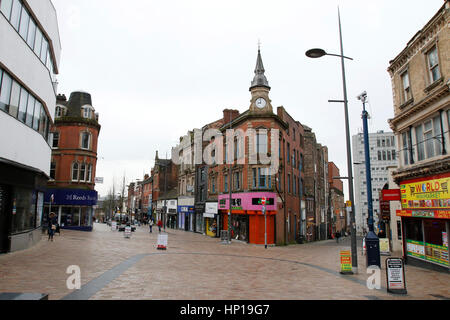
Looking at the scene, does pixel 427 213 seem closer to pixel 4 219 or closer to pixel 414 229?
pixel 414 229

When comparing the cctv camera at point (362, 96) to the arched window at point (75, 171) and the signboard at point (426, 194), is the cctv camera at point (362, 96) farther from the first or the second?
the arched window at point (75, 171)

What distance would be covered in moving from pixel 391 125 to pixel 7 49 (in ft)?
65.2

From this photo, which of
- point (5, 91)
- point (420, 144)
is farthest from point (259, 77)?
point (5, 91)

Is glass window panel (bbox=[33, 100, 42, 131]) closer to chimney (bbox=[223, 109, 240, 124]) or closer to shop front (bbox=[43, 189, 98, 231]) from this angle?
shop front (bbox=[43, 189, 98, 231])

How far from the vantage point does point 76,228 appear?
109ft

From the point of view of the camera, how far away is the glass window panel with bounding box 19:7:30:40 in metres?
14.9

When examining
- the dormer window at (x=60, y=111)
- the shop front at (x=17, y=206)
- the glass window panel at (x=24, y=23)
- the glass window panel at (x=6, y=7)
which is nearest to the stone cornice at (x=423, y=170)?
the shop front at (x=17, y=206)

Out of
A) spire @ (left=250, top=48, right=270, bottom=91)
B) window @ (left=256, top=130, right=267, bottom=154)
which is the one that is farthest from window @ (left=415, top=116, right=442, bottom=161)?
spire @ (left=250, top=48, right=270, bottom=91)

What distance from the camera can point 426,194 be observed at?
46.2ft

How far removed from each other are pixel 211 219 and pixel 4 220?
80.0ft

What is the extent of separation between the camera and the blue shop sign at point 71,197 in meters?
32.7

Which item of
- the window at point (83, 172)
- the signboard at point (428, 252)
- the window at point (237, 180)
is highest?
the window at point (83, 172)

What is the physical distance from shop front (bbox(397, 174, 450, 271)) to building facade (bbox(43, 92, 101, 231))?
100ft
